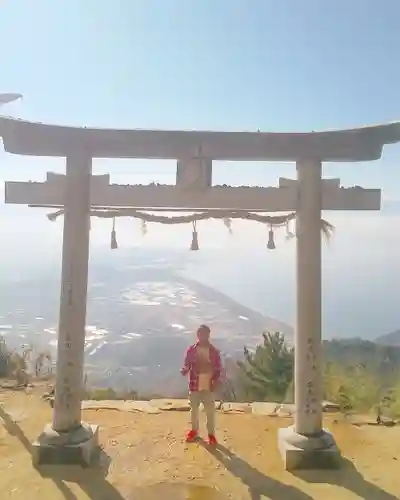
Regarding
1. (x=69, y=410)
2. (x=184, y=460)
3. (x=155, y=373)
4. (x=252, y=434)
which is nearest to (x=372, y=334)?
(x=155, y=373)

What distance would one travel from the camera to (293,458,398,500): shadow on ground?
449cm

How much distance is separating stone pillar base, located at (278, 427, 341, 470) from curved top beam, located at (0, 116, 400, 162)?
316 centimetres

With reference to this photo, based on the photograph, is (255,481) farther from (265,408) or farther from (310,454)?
(265,408)

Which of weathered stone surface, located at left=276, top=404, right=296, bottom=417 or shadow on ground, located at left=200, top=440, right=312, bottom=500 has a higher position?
shadow on ground, located at left=200, top=440, right=312, bottom=500

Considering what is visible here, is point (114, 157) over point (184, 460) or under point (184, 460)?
over

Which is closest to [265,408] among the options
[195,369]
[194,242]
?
[195,369]

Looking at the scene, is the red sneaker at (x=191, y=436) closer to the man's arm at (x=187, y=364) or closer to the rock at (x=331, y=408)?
the man's arm at (x=187, y=364)

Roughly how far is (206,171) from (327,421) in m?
4.18

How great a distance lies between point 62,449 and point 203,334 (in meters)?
2.02

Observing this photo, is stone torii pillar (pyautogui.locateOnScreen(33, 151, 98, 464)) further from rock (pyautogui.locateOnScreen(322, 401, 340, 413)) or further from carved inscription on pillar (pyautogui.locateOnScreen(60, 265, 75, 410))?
rock (pyautogui.locateOnScreen(322, 401, 340, 413))

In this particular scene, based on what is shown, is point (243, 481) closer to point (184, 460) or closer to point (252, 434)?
point (184, 460)

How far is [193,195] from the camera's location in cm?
533

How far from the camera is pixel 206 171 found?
5355 mm

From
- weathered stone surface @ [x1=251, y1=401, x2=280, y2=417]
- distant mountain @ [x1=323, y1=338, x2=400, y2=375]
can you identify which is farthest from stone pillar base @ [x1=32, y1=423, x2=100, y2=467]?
distant mountain @ [x1=323, y1=338, x2=400, y2=375]
